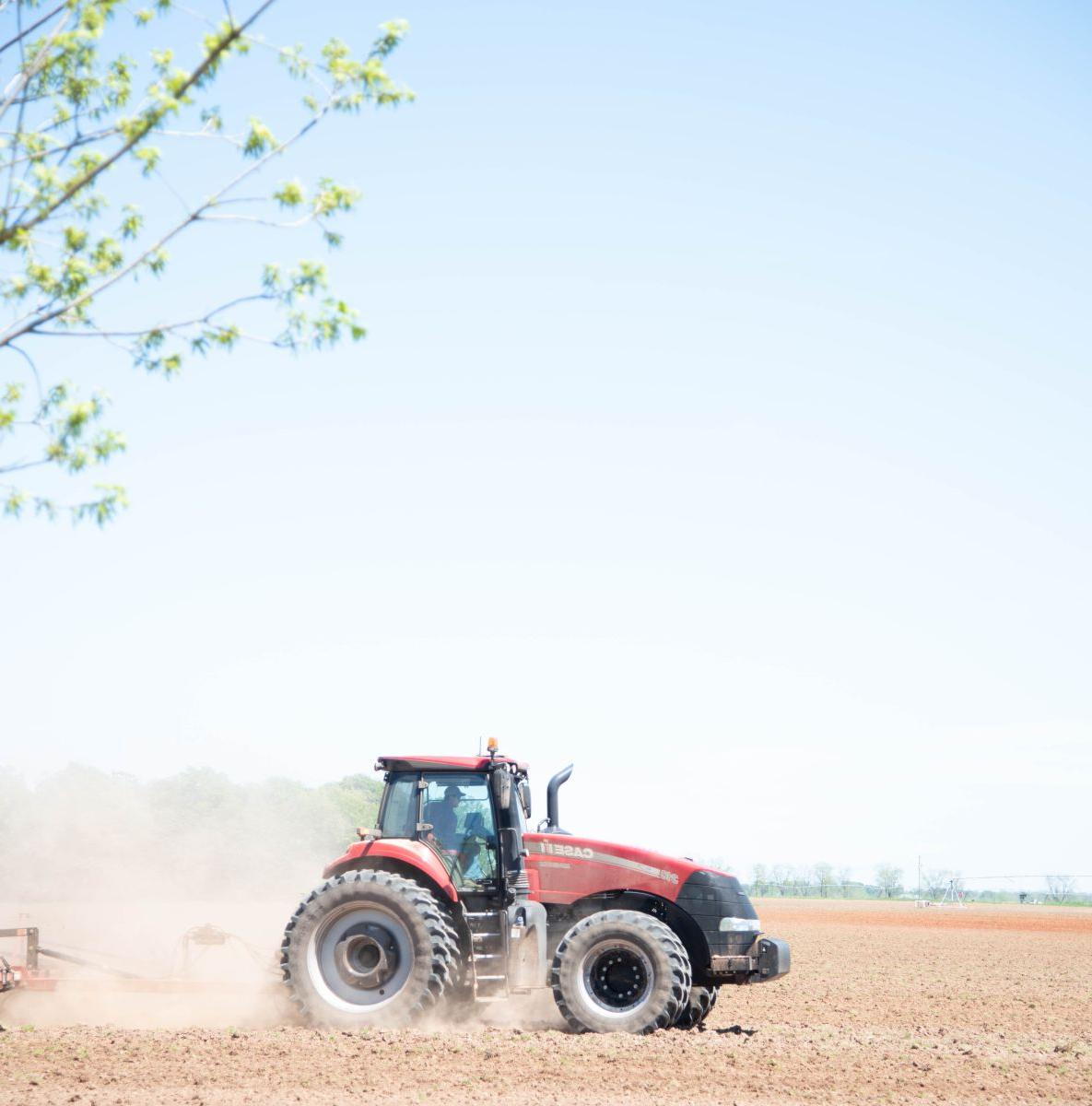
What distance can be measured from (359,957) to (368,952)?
95 mm

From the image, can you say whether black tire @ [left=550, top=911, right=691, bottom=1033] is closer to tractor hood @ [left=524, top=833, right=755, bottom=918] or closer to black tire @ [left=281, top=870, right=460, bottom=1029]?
tractor hood @ [left=524, top=833, right=755, bottom=918]

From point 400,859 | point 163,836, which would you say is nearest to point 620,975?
point 400,859

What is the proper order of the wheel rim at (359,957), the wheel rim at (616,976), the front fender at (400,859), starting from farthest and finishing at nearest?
the front fender at (400,859) → the wheel rim at (359,957) → the wheel rim at (616,976)

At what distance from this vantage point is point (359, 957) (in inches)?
460

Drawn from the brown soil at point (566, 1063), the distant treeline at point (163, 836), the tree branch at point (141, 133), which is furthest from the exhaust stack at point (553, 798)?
the distant treeline at point (163, 836)

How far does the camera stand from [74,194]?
721 cm

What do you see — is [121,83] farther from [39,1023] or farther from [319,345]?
[39,1023]

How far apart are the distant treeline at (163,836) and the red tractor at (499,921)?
12.1m

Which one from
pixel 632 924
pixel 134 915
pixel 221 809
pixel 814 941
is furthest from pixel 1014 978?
pixel 221 809

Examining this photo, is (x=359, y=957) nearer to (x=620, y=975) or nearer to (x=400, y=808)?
(x=400, y=808)

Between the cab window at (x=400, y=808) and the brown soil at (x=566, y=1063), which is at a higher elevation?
the cab window at (x=400, y=808)

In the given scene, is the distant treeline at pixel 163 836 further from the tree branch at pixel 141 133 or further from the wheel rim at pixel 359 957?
the tree branch at pixel 141 133

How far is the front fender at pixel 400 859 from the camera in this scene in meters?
11.9

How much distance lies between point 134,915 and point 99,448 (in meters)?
15.6
